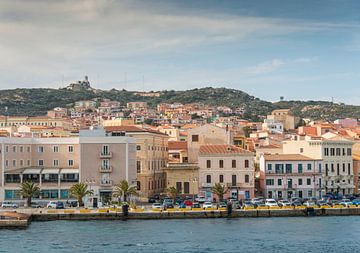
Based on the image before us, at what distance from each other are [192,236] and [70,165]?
82.3 feet

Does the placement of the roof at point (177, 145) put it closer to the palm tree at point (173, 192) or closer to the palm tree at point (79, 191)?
the palm tree at point (173, 192)

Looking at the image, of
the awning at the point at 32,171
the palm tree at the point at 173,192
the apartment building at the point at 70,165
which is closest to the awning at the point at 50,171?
the apartment building at the point at 70,165

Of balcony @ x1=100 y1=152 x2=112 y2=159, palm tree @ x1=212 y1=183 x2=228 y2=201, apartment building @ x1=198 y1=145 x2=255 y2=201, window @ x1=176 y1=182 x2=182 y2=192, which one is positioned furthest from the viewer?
window @ x1=176 y1=182 x2=182 y2=192

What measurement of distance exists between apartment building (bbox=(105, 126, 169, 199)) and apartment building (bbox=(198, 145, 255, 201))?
5.72 m

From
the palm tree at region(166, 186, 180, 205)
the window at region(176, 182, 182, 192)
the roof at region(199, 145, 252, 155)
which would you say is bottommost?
the palm tree at region(166, 186, 180, 205)

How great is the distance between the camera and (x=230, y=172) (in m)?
76.4

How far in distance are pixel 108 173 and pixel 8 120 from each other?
324 ft

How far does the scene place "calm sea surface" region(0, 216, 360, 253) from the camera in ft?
158

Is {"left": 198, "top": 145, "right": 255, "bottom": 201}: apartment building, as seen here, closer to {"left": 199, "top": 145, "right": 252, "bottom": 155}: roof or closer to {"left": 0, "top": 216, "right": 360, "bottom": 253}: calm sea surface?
{"left": 199, "top": 145, "right": 252, "bottom": 155}: roof

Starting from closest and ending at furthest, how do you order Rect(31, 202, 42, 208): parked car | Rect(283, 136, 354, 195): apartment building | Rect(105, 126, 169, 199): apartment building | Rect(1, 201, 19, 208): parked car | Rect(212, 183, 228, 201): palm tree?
Rect(1, 201, 19, 208): parked car, Rect(31, 202, 42, 208): parked car, Rect(212, 183, 228, 201): palm tree, Rect(105, 126, 169, 199): apartment building, Rect(283, 136, 354, 195): apartment building

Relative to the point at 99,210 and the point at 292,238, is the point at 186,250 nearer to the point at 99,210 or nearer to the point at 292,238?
the point at 292,238

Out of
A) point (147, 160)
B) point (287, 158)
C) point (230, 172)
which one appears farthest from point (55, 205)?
point (287, 158)

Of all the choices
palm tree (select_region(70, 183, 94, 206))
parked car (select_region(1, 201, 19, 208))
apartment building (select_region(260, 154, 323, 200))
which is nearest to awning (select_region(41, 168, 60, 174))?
palm tree (select_region(70, 183, 94, 206))

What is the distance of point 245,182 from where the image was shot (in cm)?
7644
